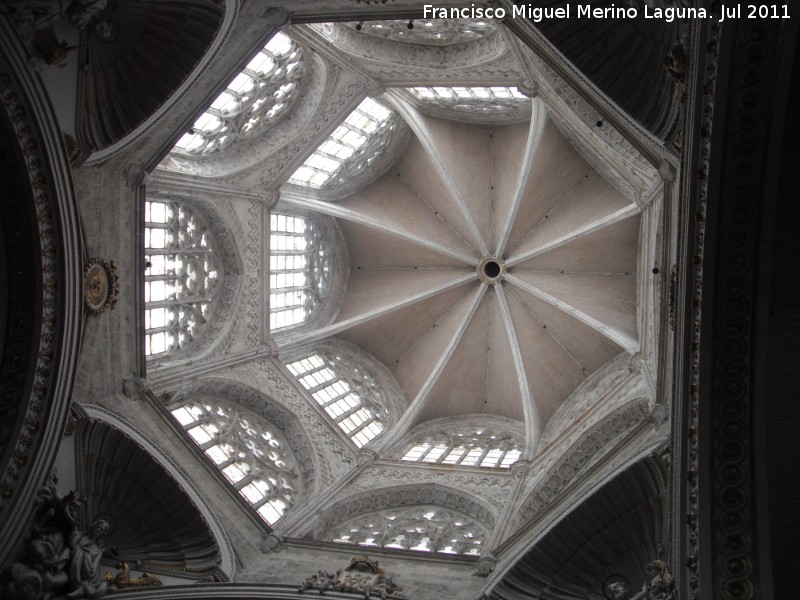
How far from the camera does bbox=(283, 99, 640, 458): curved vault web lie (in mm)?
22312

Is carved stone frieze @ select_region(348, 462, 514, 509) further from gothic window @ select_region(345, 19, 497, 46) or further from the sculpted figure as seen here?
gothic window @ select_region(345, 19, 497, 46)

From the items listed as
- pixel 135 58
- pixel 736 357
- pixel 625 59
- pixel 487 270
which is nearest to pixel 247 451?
pixel 135 58

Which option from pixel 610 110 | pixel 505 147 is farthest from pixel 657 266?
pixel 505 147

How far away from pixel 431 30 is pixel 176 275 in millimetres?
Answer: 7393

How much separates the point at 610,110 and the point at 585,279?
1321 centimetres

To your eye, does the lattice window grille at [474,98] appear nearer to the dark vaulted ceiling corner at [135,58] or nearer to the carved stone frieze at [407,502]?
the dark vaulted ceiling corner at [135,58]

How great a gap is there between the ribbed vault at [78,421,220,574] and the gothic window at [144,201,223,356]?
2.77 m

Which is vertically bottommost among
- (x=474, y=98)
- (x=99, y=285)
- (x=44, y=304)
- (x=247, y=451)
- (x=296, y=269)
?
(x=247, y=451)

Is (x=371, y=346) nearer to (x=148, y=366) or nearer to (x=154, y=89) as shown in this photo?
(x=148, y=366)

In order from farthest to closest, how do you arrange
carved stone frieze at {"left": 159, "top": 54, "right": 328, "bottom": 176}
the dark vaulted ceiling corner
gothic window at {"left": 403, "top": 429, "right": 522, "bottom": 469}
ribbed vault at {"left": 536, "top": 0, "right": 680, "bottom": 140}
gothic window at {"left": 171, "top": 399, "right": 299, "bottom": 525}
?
gothic window at {"left": 403, "top": 429, "right": 522, "bottom": 469} < carved stone frieze at {"left": 159, "top": 54, "right": 328, "bottom": 176} < gothic window at {"left": 171, "top": 399, "right": 299, "bottom": 525} < the dark vaulted ceiling corner < ribbed vault at {"left": 536, "top": 0, "right": 680, "bottom": 140}

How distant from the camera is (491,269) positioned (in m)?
25.0

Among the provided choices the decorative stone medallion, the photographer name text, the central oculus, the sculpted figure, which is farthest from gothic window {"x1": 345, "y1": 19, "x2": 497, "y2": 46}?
the sculpted figure

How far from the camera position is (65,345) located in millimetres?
11367

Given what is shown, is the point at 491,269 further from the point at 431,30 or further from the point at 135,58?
the point at 135,58
